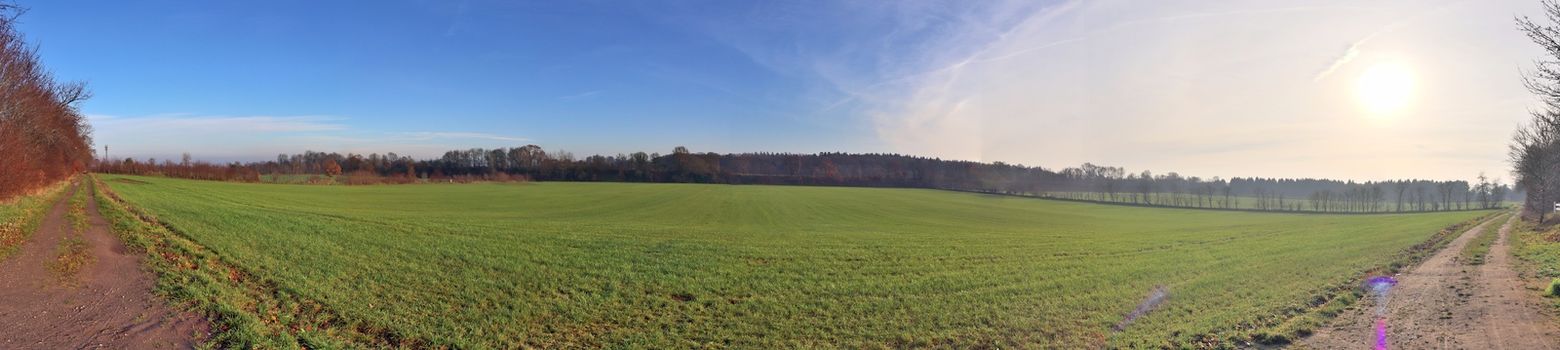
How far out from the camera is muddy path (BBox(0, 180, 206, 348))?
6727 mm

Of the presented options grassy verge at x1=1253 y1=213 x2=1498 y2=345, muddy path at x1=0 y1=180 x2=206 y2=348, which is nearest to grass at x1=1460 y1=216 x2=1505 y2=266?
grassy verge at x1=1253 y1=213 x2=1498 y2=345

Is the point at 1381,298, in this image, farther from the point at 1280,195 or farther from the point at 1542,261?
the point at 1280,195

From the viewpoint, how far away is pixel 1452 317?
350 inches

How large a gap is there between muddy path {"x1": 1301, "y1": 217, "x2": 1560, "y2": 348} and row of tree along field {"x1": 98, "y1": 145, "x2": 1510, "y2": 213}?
80.5 m

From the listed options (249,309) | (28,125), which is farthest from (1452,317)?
(28,125)

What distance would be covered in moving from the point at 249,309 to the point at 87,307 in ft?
6.59

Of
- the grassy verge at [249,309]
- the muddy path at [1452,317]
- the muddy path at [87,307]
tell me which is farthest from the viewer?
the muddy path at [1452,317]

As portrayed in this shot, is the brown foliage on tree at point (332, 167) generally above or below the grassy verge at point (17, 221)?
above

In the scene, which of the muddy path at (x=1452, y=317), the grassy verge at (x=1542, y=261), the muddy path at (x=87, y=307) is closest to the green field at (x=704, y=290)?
the muddy path at (x=87, y=307)

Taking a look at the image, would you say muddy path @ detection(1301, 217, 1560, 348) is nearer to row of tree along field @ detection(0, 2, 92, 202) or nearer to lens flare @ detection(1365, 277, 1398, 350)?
lens flare @ detection(1365, 277, 1398, 350)

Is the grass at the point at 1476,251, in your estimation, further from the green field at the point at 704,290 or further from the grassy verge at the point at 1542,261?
the green field at the point at 704,290

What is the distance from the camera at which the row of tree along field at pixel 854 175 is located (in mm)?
89938

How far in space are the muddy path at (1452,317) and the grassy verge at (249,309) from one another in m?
11.6

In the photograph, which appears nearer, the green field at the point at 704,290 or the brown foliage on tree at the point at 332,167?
the green field at the point at 704,290
